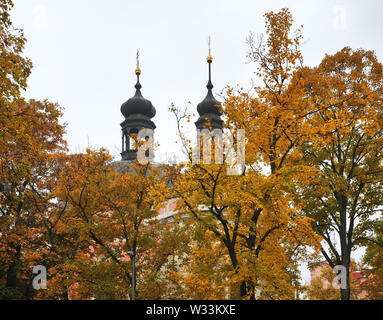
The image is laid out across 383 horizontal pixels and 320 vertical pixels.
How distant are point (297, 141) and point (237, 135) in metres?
1.99

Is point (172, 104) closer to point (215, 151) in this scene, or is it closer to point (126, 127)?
point (215, 151)

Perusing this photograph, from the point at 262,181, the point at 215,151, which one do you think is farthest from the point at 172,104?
the point at 262,181

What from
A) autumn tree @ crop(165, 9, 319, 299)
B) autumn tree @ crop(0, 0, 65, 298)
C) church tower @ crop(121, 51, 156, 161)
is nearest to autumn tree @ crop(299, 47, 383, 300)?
autumn tree @ crop(165, 9, 319, 299)

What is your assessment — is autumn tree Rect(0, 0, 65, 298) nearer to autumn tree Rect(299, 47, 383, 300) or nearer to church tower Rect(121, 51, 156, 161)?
autumn tree Rect(299, 47, 383, 300)

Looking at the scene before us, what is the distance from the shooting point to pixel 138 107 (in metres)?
49.7

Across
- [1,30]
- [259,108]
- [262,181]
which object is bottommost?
[262,181]

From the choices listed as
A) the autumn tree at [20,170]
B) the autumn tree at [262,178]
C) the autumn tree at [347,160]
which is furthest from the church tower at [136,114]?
the autumn tree at [262,178]

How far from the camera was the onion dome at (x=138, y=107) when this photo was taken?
49688 mm

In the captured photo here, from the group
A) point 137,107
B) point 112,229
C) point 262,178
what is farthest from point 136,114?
point 262,178

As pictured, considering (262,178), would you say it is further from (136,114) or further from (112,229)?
(136,114)

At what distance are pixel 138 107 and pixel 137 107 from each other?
0.11 m

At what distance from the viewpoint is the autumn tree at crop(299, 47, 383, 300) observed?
1983 cm
